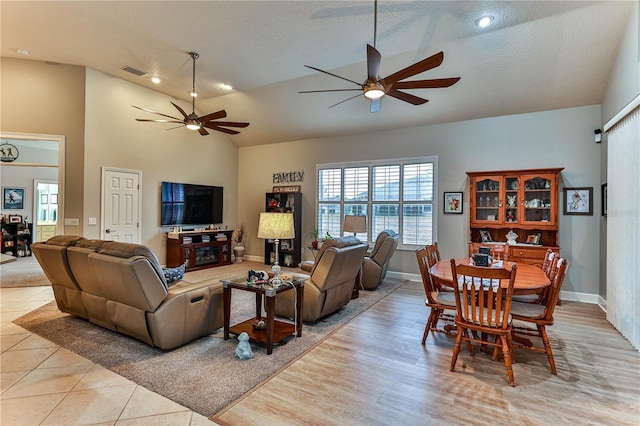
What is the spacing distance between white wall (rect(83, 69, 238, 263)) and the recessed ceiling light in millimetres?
6026

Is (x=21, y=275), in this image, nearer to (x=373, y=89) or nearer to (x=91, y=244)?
(x=91, y=244)

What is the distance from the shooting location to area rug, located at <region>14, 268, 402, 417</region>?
7.68 ft

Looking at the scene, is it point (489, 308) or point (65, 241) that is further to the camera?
point (65, 241)

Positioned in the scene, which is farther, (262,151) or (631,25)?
(262,151)

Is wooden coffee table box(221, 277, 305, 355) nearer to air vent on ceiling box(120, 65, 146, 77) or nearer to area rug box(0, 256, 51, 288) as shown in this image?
area rug box(0, 256, 51, 288)

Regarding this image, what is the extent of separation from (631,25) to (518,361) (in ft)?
13.1

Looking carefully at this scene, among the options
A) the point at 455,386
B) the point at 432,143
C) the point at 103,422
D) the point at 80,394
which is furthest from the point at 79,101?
the point at 455,386

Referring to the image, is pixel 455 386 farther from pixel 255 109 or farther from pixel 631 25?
pixel 255 109

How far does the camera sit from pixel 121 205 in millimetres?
6133

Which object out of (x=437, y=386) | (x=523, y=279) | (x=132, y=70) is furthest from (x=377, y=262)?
(x=132, y=70)

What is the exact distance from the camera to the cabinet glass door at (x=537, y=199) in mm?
4977

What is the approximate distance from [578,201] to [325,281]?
173 inches

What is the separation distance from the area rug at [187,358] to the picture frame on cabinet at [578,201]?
13.3 feet

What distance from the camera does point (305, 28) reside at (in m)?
3.94
